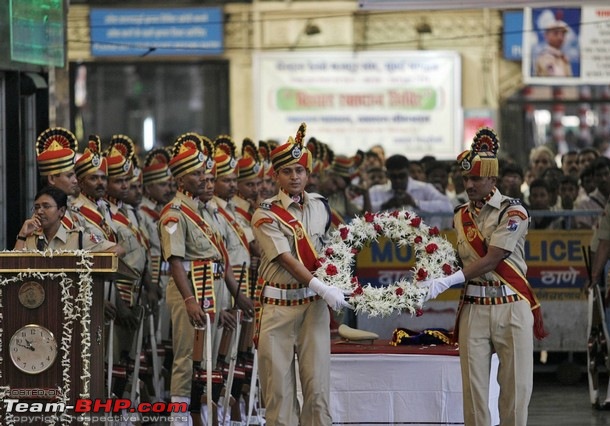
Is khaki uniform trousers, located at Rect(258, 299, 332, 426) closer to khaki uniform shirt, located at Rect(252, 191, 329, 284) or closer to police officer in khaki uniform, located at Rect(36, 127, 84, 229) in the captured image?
khaki uniform shirt, located at Rect(252, 191, 329, 284)

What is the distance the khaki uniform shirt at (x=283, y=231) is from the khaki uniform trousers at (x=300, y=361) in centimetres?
24

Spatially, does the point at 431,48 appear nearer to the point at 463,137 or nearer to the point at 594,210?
the point at 463,137

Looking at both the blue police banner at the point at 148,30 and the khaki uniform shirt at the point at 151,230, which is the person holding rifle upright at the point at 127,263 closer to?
the khaki uniform shirt at the point at 151,230

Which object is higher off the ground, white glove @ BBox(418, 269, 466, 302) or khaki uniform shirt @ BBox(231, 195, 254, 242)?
khaki uniform shirt @ BBox(231, 195, 254, 242)

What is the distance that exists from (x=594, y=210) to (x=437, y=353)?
5467 millimetres

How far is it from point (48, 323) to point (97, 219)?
2.66 m

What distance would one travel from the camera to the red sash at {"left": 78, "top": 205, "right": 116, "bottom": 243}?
43.4 ft

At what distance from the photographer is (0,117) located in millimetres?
14141

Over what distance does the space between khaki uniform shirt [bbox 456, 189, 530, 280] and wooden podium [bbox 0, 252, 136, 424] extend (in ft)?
8.02

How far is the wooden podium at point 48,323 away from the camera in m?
10.7

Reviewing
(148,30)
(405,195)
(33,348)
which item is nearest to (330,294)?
(33,348)

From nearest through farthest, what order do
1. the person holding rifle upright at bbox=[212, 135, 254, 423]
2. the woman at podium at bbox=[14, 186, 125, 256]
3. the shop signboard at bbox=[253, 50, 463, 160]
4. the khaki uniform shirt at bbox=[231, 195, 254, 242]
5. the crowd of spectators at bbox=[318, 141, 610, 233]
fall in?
the woman at podium at bbox=[14, 186, 125, 256]
the person holding rifle upright at bbox=[212, 135, 254, 423]
the khaki uniform shirt at bbox=[231, 195, 254, 242]
the crowd of spectators at bbox=[318, 141, 610, 233]
the shop signboard at bbox=[253, 50, 463, 160]

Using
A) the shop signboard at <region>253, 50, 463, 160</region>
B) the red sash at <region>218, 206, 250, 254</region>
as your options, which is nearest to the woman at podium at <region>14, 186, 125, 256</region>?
the red sash at <region>218, 206, 250, 254</region>

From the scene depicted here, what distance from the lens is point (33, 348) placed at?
35.2 ft
